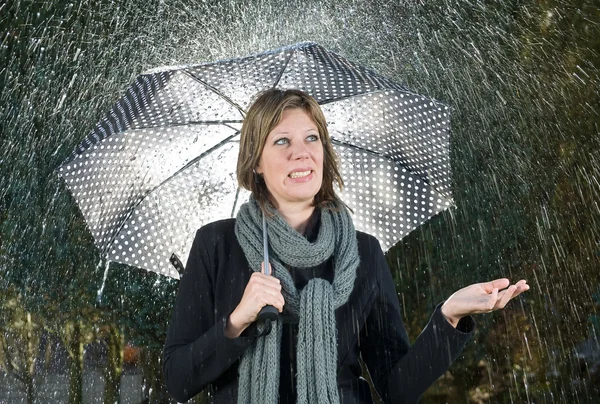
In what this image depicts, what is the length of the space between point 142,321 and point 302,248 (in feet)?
25.3

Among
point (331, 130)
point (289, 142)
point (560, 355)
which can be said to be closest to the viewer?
point (289, 142)

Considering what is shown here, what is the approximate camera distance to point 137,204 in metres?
2.93

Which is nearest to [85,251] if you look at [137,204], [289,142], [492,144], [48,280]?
[48,280]

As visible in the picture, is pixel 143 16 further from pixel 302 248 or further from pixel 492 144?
pixel 302 248

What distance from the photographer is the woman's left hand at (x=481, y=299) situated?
6.61ft

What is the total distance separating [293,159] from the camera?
7.90ft

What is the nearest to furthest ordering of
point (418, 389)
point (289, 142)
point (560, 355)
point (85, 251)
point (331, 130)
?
1. point (418, 389)
2. point (289, 142)
3. point (331, 130)
4. point (560, 355)
5. point (85, 251)

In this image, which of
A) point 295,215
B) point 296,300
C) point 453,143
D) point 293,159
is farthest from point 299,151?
point 453,143

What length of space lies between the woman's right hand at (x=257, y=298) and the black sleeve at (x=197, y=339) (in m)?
0.06

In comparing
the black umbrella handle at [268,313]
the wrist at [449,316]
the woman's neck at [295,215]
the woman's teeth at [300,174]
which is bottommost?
the wrist at [449,316]

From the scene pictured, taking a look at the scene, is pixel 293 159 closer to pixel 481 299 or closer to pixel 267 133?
pixel 267 133

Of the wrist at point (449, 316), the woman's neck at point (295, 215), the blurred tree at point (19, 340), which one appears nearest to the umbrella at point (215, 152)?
the woman's neck at point (295, 215)

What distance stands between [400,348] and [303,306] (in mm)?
359

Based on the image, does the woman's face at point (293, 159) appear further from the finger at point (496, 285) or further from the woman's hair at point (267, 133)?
the finger at point (496, 285)
